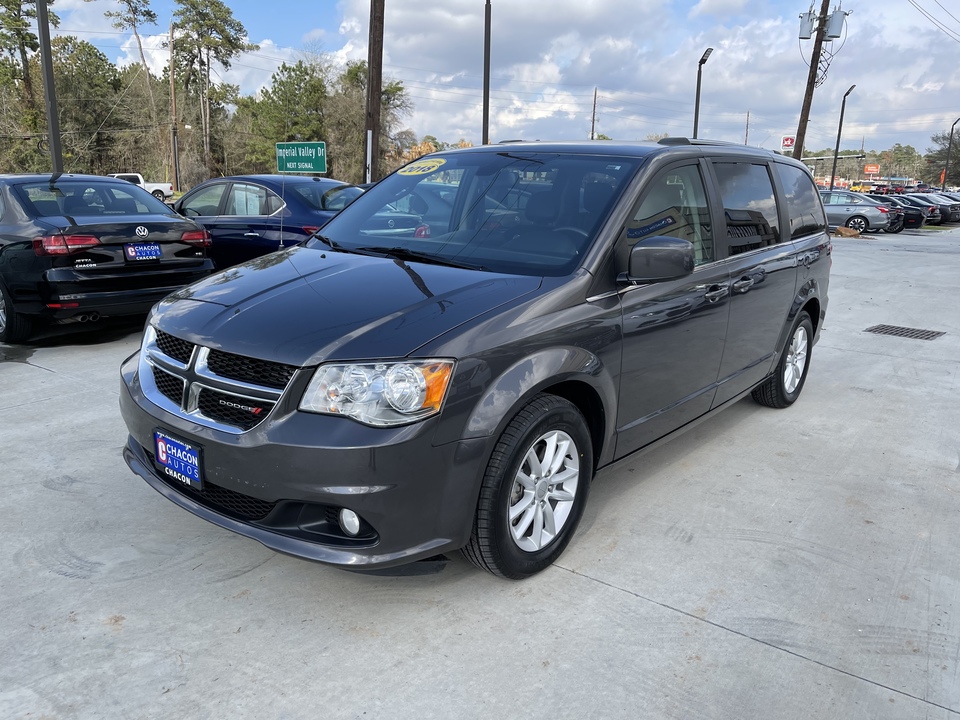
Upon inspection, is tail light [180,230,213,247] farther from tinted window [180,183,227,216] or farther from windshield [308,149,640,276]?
windshield [308,149,640,276]

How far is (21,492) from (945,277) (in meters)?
→ 15.5

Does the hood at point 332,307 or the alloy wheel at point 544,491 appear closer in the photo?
the hood at point 332,307

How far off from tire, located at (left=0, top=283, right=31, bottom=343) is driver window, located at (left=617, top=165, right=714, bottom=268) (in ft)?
18.4

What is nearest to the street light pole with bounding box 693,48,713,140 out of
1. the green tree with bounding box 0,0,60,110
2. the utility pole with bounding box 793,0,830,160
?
the utility pole with bounding box 793,0,830,160

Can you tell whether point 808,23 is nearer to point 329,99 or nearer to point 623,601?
point 623,601

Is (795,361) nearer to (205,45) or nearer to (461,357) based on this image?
(461,357)

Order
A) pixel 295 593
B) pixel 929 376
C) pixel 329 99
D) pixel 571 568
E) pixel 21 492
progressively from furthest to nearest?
1. pixel 329 99
2. pixel 929 376
3. pixel 21 492
4. pixel 571 568
5. pixel 295 593

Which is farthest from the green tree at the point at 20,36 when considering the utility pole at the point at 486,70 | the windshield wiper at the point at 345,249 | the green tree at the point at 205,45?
the windshield wiper at the point at 345,249

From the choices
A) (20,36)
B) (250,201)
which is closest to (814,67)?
(250,201)

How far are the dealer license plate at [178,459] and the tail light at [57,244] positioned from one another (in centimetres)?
415

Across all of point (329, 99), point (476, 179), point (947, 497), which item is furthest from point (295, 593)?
point (329, 99)

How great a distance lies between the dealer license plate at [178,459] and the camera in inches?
107

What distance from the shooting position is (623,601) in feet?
9.68

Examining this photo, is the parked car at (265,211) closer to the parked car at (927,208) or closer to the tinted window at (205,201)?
the tinted window at (205,201)
